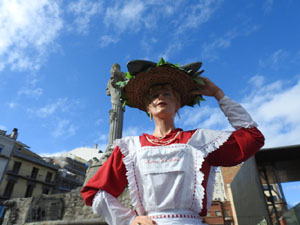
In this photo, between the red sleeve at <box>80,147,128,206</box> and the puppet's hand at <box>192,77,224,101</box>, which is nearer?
the red sleeve at <box>80,147,128,206</box>

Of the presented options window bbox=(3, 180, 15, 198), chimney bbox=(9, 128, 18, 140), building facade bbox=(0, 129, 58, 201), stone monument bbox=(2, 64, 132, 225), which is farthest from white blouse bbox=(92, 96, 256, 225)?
chimney bbox=(9, 128, 18, 140)

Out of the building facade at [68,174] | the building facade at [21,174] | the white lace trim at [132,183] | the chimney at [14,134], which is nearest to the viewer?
the white lace trim at [132,183]

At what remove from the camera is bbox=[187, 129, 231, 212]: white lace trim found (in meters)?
1.46

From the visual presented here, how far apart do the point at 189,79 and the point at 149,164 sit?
0.99 m

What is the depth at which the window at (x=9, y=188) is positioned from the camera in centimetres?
Answer: 2068

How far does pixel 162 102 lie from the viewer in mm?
2014

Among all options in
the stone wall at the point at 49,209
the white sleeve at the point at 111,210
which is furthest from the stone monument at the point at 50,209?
the white sleeve at the point at 111,210

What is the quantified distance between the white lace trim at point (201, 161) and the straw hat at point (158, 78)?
0.57m

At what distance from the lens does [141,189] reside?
1.58 metres

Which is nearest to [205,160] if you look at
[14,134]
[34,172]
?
[14,134]

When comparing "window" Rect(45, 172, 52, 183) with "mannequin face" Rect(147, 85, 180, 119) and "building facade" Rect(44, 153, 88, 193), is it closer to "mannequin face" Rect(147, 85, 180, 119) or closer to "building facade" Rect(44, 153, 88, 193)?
"building facade" Rect(44, 153, 88, 193)

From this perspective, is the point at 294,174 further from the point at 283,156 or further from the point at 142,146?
the point at 142,146


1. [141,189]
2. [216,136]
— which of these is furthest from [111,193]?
[216,136]

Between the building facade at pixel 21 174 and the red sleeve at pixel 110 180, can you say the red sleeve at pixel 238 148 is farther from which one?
the building facade at pixel 21 174
